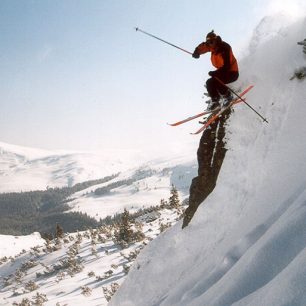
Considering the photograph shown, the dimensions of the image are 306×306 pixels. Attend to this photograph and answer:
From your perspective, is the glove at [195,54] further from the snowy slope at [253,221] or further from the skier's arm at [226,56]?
the snowy slope at [253,221]

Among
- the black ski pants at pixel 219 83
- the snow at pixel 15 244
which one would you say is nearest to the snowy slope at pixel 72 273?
the black ski pants at pixel 219 83

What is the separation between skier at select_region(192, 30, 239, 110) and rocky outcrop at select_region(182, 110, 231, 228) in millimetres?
587

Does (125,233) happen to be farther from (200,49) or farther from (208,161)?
(200,49)

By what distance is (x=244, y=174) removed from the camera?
627cm

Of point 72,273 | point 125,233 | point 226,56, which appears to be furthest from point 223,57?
point 125,233

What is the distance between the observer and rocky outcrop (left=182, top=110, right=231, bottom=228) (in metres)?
7.55

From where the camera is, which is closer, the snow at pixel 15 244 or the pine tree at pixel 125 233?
the pine tree at pixel 125 233

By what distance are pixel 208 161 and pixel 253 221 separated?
343 centimetres

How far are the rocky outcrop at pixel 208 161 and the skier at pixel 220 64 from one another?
587 millimetres

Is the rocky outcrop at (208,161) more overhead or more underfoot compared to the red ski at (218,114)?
more underfoot

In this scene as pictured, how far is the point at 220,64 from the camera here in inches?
295

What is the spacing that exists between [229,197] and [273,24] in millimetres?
4401

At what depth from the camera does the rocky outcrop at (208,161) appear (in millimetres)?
7547

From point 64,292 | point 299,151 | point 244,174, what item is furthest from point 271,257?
point 64,292
